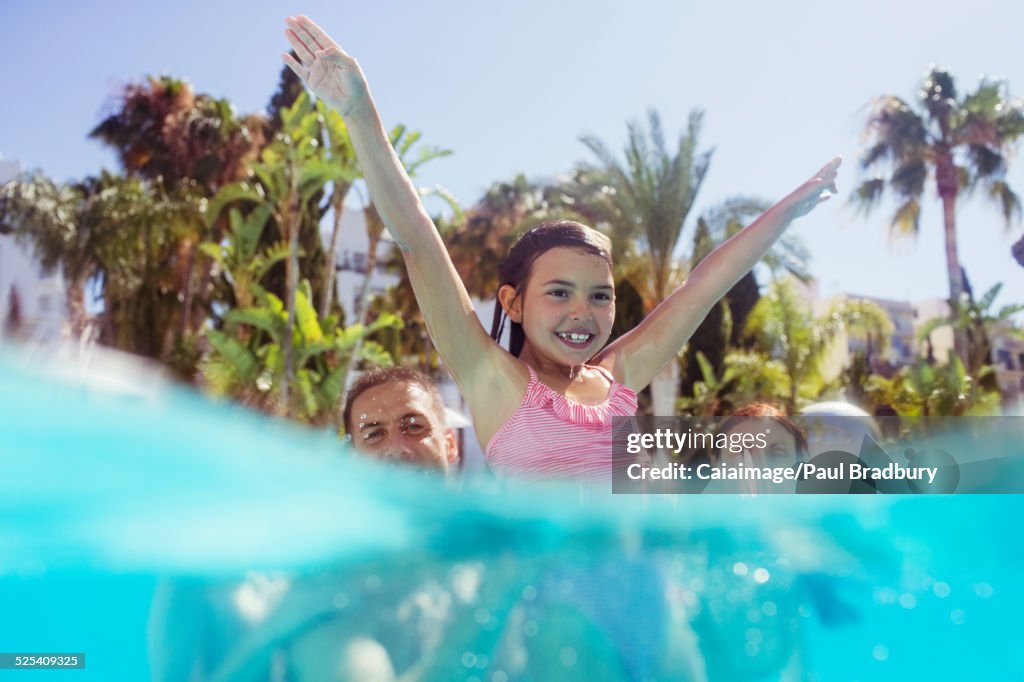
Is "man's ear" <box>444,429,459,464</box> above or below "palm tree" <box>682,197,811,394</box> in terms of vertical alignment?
below

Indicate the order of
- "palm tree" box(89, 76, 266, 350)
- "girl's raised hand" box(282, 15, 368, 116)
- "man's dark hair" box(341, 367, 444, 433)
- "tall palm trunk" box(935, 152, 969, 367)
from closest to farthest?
"girl's raised hand" box(282, 15, 368, 116) < "man's dark hair" box(341, 367, 444, 433) < "tall palm trunk" box(935, 152, 969, 367) < "palm tree" box(89, 76, 266, 350)

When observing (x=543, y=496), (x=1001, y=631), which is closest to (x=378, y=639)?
(x=543, y=496)

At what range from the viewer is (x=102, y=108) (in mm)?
22609

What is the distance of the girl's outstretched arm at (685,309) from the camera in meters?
2.04

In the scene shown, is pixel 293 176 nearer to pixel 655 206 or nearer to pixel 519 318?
pixel 655 206

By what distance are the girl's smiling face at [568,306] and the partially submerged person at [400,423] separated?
0.40 metres

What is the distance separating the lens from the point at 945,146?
19734 mm

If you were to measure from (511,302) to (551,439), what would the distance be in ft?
1.08

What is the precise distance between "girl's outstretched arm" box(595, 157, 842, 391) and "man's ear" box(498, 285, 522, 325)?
21 cm

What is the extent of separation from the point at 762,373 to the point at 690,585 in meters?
15.5

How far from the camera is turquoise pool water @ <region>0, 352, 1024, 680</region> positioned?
6.10 ft

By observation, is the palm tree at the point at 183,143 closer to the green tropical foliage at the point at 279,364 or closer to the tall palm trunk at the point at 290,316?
the tall palm trunk at the point at 290,316

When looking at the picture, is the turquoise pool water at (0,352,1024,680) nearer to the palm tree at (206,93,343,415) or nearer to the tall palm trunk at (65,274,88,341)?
the palm tree at (206,93,343,415)

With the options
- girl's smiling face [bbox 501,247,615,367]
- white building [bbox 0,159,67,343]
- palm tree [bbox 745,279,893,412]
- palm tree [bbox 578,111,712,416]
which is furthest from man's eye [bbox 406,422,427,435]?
white building [bbox 0,159,67,343]
